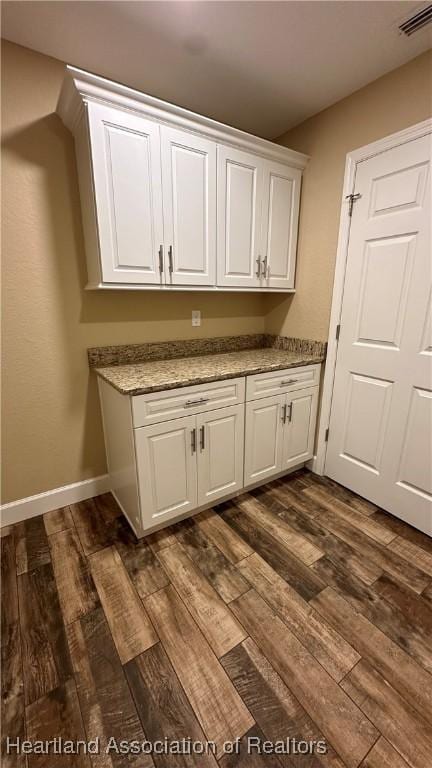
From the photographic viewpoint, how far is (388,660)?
1200 millimetres

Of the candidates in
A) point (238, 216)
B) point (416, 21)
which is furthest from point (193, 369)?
point (416, 21)

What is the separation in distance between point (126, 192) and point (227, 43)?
84cm

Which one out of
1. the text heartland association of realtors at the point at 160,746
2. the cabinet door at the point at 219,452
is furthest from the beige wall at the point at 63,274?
the text heartland association of realtors at the point at 160,746

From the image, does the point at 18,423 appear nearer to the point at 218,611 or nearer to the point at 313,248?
the point at 218,611

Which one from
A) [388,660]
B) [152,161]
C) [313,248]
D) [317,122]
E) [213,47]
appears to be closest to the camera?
[388,660]

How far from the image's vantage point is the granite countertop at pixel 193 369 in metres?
1.59

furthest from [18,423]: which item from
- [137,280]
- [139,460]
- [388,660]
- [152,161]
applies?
[388,660]

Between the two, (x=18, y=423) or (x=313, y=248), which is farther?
(x=313, y=248)

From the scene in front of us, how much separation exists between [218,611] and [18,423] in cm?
147

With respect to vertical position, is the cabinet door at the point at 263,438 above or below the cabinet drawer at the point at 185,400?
below

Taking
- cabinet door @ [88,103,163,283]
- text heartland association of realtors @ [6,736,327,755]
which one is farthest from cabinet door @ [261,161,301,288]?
text heartland association of realtors @ [6,736,327,755]

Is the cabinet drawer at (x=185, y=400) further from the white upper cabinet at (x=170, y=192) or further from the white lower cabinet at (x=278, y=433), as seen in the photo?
the white upper cabinet at (x=170, y=192)

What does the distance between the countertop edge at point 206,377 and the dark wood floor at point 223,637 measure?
898 mm

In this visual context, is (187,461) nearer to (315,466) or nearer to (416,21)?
(315,466)
